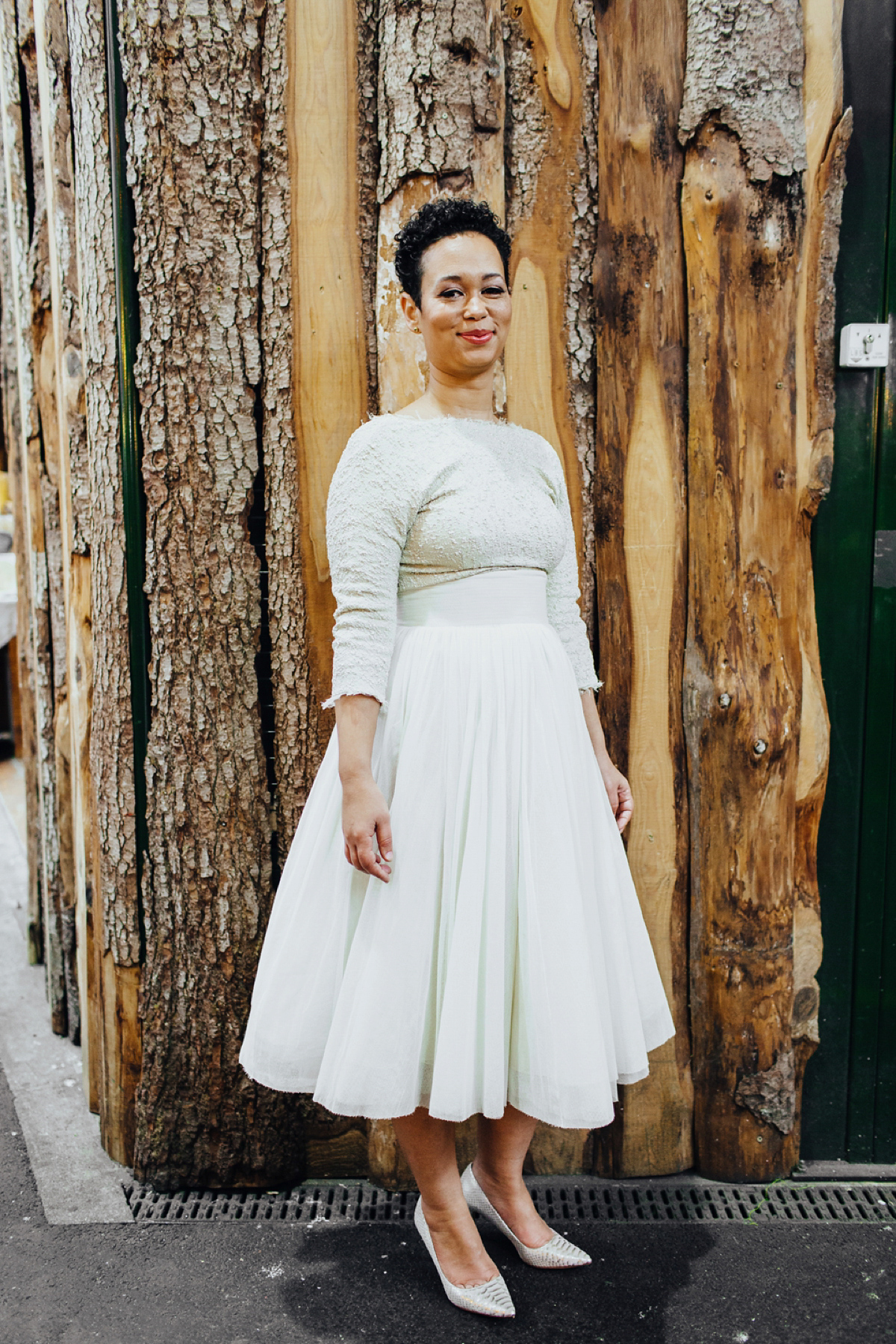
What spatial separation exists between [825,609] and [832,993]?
0.98m

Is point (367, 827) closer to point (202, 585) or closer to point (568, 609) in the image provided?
point (568, 609)

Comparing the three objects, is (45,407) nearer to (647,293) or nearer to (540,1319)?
(647,293)

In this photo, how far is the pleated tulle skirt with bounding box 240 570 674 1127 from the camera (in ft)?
5.75

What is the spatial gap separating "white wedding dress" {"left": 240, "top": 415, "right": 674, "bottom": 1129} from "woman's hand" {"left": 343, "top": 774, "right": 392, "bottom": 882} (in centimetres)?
4

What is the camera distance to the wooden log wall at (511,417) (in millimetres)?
2180

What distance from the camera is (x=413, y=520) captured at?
185cm

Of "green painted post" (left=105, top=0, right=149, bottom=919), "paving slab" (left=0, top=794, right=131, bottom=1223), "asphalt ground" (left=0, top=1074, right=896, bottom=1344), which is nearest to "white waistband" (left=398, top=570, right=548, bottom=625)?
"green painted post" (left=105, top=0, right=149, bottom=919)

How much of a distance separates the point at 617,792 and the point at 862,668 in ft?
2.44

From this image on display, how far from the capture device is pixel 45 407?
9.94 ft

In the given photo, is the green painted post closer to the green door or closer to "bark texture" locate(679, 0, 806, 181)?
"bark texture" locate(679, 0, 806, 181)

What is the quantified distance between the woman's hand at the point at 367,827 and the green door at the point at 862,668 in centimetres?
124

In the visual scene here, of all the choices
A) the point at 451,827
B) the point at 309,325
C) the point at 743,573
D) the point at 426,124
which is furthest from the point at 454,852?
the point at 426,124

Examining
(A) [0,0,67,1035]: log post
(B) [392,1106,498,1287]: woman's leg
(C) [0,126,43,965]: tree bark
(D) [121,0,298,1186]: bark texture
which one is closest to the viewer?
(B) [392,1106,498,1287]: woman's leg

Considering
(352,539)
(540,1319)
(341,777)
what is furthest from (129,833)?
(540,1319)
